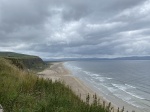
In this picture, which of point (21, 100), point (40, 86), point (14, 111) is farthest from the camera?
point (40, 86)

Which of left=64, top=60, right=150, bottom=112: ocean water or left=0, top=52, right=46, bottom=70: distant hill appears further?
left=64, top=60, right=150, bottom=112: ocean water

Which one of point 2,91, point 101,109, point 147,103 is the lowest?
point 147,103

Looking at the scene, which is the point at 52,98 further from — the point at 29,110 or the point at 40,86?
the point at 40,86

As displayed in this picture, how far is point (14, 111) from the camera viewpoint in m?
4.70

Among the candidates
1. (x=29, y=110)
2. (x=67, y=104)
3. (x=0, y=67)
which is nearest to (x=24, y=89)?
(x=67, y=104)

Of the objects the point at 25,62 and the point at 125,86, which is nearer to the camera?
the point at 125,86

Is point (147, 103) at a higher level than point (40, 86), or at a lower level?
lower

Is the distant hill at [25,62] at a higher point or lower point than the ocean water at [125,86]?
higher

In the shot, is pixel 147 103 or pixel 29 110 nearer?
pixel 29 110

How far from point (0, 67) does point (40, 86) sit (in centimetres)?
495

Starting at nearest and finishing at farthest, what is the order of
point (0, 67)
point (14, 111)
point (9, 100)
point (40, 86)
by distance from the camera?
point (14, 111) < point (9, 100) < point (40, 86) < point (0, 67)

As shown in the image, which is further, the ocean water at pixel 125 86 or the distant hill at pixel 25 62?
the ocean water at pixel 125 86

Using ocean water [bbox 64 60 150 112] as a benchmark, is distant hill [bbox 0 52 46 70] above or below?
above

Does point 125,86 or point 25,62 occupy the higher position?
point 25,62
